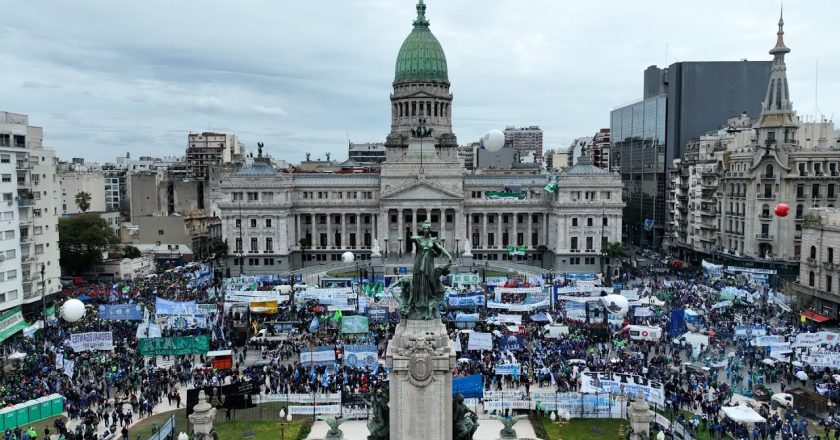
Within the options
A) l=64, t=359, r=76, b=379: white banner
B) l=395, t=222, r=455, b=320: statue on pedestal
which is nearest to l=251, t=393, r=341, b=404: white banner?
l=64, t=359, r=76, b=379: white banner

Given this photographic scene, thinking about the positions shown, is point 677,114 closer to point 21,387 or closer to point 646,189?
point 646,189

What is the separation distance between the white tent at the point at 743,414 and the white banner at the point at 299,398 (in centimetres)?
1930

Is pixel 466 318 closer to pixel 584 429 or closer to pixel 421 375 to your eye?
pixel 584 429

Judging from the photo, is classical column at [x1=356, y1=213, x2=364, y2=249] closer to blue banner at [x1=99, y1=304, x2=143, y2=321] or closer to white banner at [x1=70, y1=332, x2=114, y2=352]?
blue banner at [x1=99, y1=304, x2=143, y2=321]

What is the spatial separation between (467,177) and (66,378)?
67.8m

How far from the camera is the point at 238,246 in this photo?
93.4 meters

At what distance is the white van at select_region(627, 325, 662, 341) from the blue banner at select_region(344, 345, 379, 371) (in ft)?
59.3

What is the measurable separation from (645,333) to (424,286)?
27631mm

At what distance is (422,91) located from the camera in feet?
381

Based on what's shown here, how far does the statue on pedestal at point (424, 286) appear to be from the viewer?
24.8m

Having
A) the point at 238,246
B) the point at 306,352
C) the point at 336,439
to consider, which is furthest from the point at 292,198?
the point at 336,439

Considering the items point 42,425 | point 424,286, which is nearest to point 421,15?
point 42,425

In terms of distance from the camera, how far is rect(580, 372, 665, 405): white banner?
35.4 metres

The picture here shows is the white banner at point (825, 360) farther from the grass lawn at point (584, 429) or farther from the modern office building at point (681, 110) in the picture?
the modern office building at point (681, 110)
